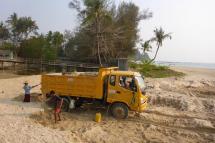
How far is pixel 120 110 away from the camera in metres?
16.5

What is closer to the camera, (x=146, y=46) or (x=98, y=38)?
(x=98, y=38)

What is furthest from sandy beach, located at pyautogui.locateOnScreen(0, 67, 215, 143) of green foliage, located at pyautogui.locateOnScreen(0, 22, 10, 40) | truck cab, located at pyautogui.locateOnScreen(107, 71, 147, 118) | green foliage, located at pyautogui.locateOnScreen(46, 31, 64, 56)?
green foliage, located at pyautogui.locateOnScreen(0, 22, 10, 40)

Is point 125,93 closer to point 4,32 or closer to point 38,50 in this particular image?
point 38,50

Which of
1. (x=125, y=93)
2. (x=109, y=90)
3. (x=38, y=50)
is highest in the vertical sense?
(x=38, y=50)

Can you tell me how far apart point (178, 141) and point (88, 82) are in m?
5.81

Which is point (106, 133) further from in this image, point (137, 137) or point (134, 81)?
point (134, 81)

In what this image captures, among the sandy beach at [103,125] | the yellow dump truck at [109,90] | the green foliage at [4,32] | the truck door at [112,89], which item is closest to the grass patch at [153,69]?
the sandy beach at [103,125]

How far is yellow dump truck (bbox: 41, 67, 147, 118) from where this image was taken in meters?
16.3

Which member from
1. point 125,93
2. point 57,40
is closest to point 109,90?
point 125,93

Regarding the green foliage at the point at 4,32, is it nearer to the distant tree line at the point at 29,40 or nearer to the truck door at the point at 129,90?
the distant tree line at the point at 29,40

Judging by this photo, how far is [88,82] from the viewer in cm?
1691

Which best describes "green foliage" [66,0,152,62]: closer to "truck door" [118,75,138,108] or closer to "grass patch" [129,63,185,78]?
"grass patch" [129,63,185,78]

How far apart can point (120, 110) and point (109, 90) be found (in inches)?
45.9

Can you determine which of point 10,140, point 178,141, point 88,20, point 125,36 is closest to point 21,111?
point 10,140
